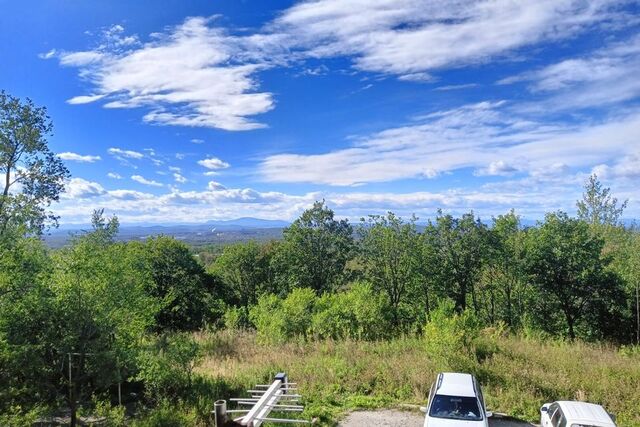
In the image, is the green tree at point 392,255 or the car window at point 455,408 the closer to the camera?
the car window at point 455,408

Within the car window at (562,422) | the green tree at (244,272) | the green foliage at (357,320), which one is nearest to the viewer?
the car window at (562,422)

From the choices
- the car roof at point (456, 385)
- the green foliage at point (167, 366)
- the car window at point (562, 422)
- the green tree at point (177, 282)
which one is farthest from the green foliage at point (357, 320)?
the green tree at point (177, 282)

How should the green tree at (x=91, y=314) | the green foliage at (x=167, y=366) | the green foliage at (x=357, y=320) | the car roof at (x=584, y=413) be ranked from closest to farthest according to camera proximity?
the car roof at (x=584, y=413)
the green tree at (x=91, y=314)
the green foliage at (x=167, y=366)
the green foliage at (x=357, y=320)

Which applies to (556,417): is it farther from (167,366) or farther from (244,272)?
(244,272)

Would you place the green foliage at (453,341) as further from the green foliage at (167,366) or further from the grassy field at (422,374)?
the green foliage at (167,366)

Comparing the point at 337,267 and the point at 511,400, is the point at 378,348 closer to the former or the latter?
the point at 511,400

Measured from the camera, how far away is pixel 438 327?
16.2 meters

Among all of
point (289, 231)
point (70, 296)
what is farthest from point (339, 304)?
point (289, 231)

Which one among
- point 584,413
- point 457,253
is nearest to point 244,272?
point 457,253

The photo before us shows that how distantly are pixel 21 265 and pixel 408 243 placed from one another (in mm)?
25946

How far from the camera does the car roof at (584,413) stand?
29.6ft

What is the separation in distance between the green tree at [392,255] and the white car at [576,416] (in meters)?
21.7

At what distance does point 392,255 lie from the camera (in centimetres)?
3362

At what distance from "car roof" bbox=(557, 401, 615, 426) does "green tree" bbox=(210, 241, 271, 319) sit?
37.5 m
